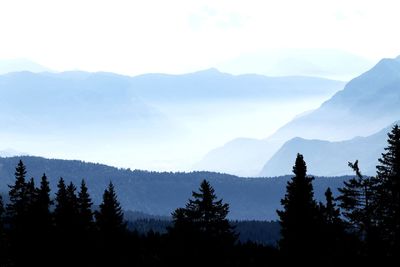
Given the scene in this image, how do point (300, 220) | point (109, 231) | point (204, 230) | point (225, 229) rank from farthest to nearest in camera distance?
point (109, 231)
point (204, 230)
point (225, 229)
point (300, 220)

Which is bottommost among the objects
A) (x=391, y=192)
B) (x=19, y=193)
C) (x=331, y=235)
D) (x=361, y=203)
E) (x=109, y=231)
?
(x=109, y=231)

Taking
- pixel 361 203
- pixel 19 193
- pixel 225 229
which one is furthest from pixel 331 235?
pixel 19 193

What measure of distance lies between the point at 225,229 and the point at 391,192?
10565 millimetres

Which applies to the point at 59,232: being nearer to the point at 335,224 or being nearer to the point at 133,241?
the point at 335,224

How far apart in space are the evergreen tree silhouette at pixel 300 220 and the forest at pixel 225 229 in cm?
5

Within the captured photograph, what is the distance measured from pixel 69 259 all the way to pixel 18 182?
15.2 metres

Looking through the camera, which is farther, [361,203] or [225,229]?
[225,229]

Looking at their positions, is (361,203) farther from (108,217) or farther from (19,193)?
(19,193)

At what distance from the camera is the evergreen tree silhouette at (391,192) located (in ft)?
132

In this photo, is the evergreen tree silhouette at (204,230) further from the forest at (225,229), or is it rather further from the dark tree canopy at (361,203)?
the dark tree canopy at (361,203)

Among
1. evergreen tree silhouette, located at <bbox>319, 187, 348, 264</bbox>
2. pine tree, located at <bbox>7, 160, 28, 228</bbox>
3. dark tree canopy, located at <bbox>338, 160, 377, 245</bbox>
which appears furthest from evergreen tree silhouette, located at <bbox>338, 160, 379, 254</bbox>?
pine tree, located at <bbox>7, 160, 28, 228</bbox>

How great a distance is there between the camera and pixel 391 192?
136 feet

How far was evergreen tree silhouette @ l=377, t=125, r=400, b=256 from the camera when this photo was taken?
40.3 meters

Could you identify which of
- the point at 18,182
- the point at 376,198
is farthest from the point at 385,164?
the point at 18,182
